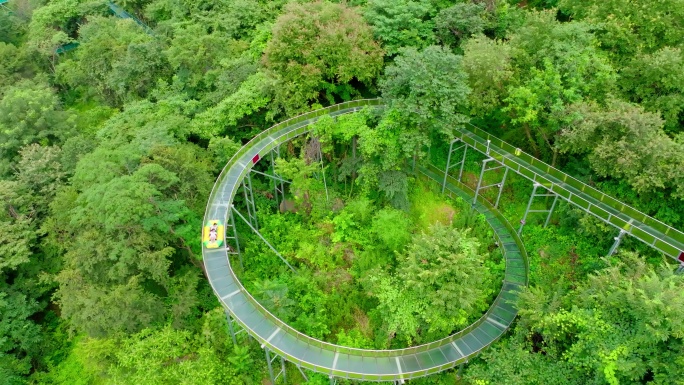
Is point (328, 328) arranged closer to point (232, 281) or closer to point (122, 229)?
point (232, 281)

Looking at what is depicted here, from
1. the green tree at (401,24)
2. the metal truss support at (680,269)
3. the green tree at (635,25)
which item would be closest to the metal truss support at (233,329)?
the green tree at (401,24)

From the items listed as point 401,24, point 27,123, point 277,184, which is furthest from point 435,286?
point 27,123

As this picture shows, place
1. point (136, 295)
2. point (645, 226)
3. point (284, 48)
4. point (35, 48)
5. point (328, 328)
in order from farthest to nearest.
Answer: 1. point (35, 48)
2. point (284, 48)
3. point (328, 328)
4. point (136, 295)
5. point (645, 226)

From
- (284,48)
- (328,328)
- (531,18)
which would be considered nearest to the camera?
(328,328)

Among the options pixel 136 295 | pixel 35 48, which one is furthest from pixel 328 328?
pixel 35 48

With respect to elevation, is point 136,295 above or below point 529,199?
below

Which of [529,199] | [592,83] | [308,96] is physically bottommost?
[529,199]

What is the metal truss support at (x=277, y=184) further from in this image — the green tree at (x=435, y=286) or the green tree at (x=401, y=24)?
the green tree at (x=435, y=286)

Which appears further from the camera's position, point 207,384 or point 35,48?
point 35,48
